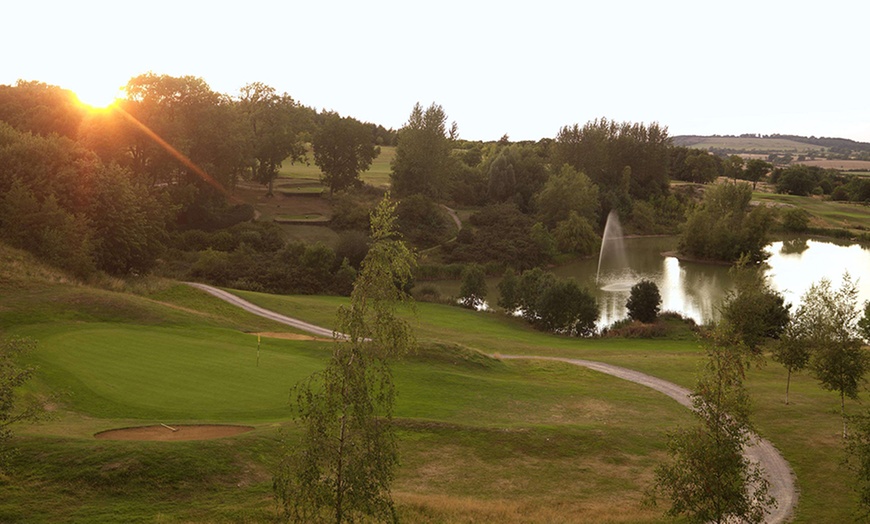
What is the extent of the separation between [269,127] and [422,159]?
19.9 metres

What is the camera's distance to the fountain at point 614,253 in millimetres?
64188

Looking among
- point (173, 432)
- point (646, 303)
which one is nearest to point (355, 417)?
point (173, 432)

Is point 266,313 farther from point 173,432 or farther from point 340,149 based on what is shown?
point 340,149

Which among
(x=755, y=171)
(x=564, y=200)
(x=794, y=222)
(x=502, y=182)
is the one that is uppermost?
(x=755, y=171)

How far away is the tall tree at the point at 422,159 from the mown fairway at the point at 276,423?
51727 mm

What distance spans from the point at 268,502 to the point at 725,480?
33.4ft

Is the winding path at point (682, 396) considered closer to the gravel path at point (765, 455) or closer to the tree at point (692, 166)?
the gravel path at point (765, 455)

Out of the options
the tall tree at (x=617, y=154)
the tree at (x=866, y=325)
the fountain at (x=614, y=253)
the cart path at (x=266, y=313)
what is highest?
the tall tree at (x=617, y=154)

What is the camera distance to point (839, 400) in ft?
93.9

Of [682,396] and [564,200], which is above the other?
[564,200]

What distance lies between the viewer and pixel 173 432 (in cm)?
1783

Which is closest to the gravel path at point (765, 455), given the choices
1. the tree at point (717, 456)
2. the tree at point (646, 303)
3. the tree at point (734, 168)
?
the tree at point (717, 456)

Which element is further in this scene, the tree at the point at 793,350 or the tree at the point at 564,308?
the tree at the point at 564,308

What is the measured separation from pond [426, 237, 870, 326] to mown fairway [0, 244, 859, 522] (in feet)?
72.2
